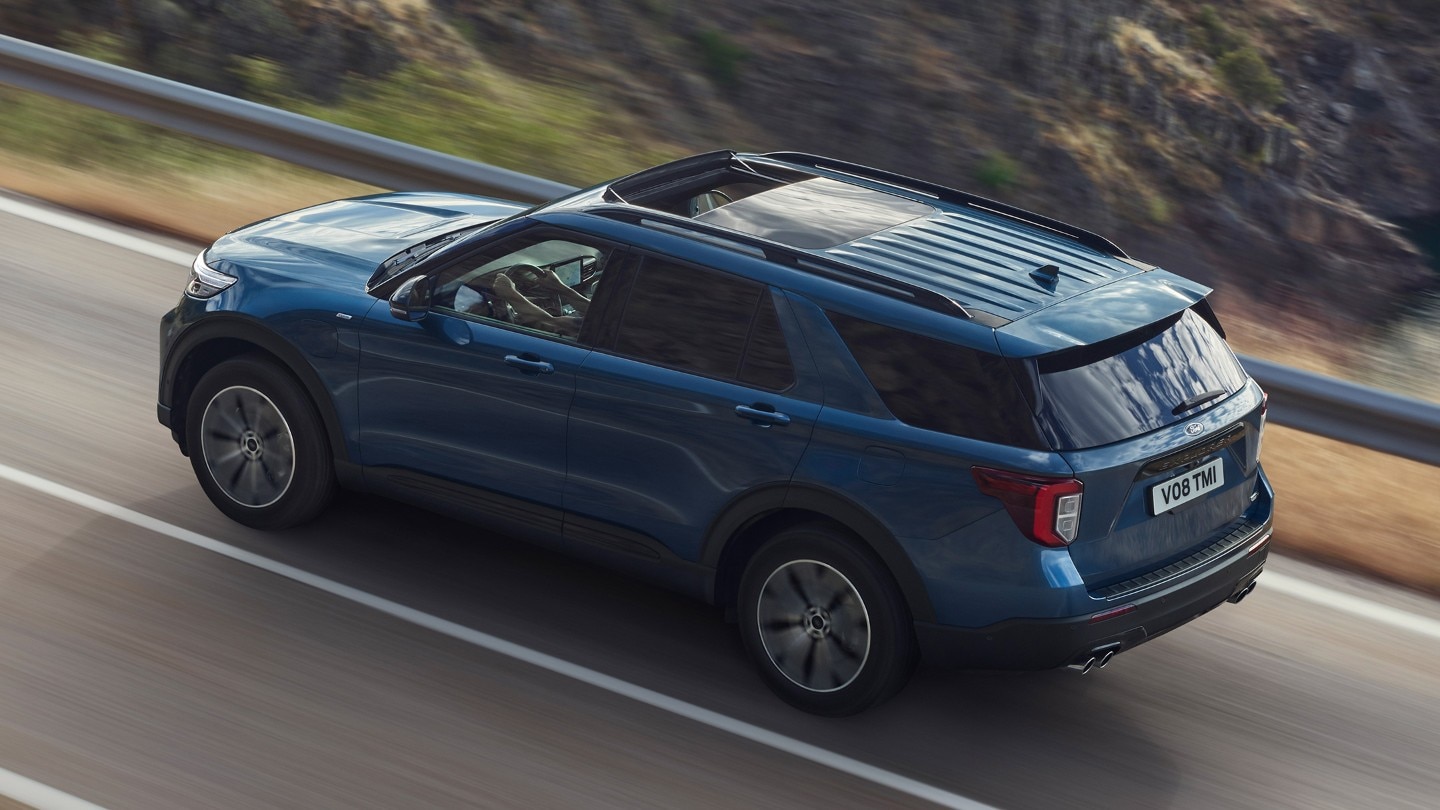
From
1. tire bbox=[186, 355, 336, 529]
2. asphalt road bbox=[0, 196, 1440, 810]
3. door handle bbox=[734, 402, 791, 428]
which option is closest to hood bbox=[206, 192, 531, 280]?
tire bbox=[186, 355, 336, 529]

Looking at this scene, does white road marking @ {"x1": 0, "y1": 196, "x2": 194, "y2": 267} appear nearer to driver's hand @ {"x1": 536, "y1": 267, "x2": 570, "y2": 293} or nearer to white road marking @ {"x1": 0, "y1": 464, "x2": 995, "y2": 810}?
white road marking @ {"x1": 0, "y1": 464, "x2": 995, "y2": 810}

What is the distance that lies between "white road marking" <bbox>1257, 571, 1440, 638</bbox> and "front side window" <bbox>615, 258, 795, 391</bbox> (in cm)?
275

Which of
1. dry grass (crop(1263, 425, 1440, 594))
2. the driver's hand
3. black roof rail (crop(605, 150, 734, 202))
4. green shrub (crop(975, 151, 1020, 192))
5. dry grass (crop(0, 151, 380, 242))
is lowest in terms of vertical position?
dry grass (crop(1263, 425, 1440, 594))

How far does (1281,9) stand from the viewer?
2512cm

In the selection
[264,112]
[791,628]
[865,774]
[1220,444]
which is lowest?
[865,774]

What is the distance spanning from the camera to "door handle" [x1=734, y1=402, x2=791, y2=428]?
5320 mm

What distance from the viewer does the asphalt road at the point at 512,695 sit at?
5145mm

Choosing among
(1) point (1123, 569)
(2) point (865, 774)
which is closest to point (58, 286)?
(2) point (865, 774)

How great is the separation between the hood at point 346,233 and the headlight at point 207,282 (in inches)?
1.4

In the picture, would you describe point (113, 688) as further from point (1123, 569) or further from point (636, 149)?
point (636, 149)

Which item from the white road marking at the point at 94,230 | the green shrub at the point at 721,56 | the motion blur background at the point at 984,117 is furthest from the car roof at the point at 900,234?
the green shrub at the point at 721,56

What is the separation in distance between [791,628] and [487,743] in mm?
1110

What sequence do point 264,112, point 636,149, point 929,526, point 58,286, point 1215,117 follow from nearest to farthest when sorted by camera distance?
point 929,526 < point 58,286 < point 264,112 < point 636,149 < point 1215,117

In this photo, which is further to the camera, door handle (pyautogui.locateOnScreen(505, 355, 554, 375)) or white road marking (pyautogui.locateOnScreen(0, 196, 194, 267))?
white road marking (pyautogui.locateOnScreen(0, 196, 194, 267))
